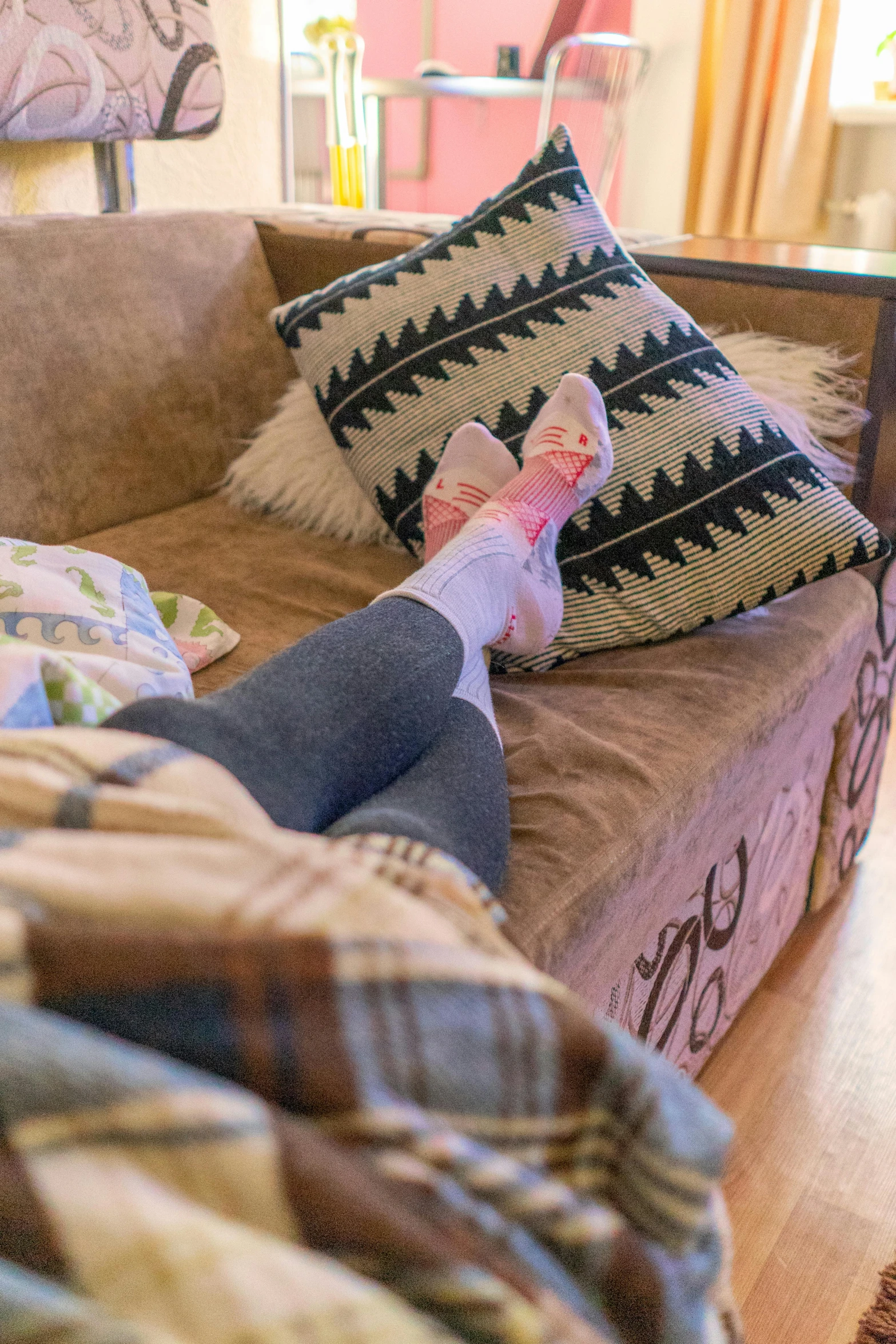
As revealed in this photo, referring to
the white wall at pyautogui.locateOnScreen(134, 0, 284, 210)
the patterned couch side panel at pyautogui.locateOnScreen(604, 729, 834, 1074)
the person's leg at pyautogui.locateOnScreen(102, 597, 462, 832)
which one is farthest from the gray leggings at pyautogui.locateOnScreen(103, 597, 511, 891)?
the white wall at pyautogui.locateOnScreen(134, 0, 284, 210)

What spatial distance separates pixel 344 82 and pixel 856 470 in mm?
2097

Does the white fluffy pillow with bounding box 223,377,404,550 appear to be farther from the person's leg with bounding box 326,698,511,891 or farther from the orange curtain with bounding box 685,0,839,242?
the orange curtain with bounding box 685,0,839,242

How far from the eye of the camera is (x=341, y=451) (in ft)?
4.18

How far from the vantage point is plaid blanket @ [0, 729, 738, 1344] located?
34 cm

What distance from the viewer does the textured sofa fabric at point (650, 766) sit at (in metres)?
0.78

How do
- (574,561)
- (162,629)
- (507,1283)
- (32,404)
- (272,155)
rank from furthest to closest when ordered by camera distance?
(272,155) → (32,404) → (574,561) → (162,629) → (507,1283)

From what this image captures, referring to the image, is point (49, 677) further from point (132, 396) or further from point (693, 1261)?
point (132, 396)

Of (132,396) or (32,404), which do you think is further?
(132,396)

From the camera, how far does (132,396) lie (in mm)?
1359

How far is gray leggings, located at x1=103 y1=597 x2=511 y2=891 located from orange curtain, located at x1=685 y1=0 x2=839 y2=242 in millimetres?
2264

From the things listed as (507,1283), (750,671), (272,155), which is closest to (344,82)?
(272,155)

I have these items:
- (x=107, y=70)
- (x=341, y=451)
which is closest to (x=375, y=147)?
(x=107, y=70)

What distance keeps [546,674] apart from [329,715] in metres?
0.41

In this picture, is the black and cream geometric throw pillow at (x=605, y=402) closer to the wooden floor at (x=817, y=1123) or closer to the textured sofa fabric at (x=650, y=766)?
the textured sofa fabric at (x=650, y=766)
